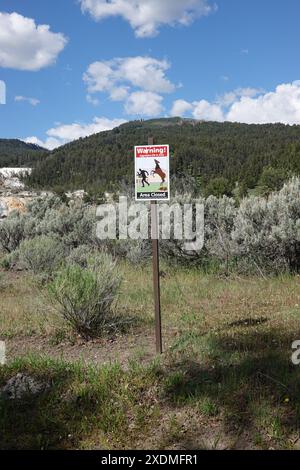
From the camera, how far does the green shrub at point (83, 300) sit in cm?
541

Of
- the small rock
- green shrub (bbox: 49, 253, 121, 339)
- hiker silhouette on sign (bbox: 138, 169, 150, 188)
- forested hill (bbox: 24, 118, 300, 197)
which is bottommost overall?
the small rock

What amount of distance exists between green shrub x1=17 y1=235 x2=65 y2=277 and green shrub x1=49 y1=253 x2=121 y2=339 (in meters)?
4.25

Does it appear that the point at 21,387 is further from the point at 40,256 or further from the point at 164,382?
the point at 40,256

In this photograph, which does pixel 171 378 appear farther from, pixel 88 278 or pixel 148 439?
pixel 88 278

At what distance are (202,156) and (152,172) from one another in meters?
70.3

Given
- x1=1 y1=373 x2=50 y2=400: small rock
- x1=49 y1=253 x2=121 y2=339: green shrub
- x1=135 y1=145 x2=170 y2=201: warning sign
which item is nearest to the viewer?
x1=1 y1=373 x2=50 y2=400: small rock

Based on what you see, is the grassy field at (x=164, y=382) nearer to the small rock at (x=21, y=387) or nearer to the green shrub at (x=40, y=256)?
the small rock at (x=21, y=387)

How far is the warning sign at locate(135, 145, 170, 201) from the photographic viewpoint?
4.53 meters

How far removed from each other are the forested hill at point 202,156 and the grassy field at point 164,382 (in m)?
44.4

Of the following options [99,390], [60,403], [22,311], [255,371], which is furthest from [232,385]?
[22,311]

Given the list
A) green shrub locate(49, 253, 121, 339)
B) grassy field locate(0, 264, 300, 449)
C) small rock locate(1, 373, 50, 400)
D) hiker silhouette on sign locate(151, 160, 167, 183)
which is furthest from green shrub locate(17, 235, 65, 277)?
hiker silhouette on sign locate(151, 160, 167, 183)

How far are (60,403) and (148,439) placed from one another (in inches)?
36.6

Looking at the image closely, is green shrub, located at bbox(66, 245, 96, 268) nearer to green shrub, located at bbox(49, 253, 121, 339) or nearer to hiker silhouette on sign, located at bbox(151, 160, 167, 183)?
green shrub, located at bbox(49, 253, 121, 339)
